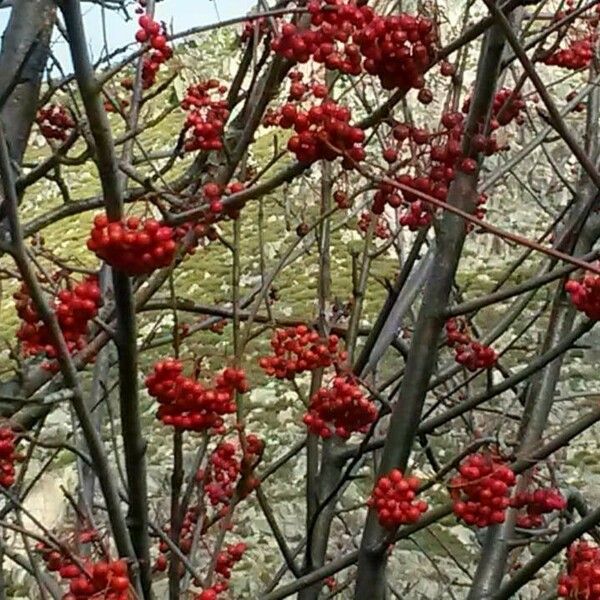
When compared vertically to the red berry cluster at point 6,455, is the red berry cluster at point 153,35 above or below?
above

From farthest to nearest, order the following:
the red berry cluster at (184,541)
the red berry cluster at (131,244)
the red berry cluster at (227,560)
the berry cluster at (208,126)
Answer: the red berry cluster at (227,560)
the red berry cluster at (184,541)
the berry cluster at (208,126)
the red berry cluster at (131,244)

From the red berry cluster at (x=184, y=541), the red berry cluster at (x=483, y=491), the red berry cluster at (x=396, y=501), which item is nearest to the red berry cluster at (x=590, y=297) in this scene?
the red berry cluster at (x=483, y=491)

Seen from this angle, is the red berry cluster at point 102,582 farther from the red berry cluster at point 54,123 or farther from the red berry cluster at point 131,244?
the red berry cluster at point 54,123

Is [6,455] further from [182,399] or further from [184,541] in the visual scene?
[184,541]

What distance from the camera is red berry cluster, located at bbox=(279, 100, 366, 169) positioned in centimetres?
170

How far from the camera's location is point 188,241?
1864 millimetres

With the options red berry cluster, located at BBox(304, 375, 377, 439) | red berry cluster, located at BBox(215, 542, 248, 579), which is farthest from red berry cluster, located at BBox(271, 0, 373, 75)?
red berry cluster, located at BBox(215, 542, 248, 579)

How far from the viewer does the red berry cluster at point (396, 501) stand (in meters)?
1.89

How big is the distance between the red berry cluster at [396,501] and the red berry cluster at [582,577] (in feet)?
1.13

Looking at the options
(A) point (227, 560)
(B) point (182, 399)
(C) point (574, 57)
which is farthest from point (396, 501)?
(C) point (574, 57)

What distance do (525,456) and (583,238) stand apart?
0.78m

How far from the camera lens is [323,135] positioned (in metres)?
1.70

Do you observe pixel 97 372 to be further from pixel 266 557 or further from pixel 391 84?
pixel 266 557

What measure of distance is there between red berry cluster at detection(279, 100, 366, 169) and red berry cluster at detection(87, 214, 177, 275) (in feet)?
1.19
